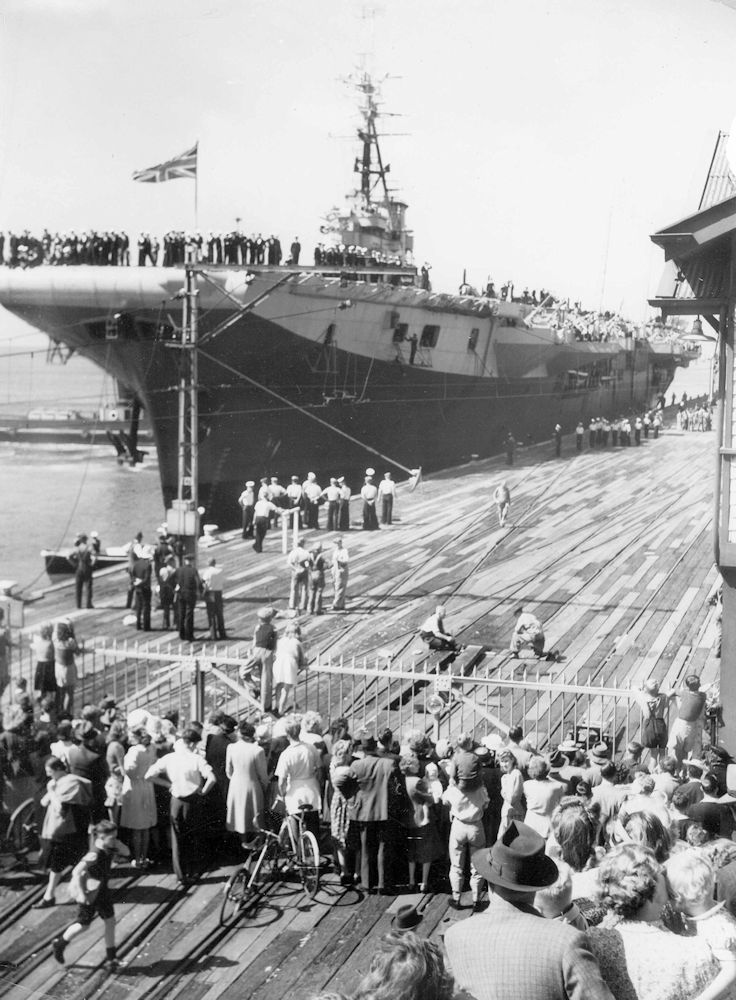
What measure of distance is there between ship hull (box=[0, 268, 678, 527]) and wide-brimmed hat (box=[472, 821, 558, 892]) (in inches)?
222

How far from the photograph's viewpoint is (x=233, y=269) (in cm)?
930

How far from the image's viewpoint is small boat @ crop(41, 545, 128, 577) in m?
9.39

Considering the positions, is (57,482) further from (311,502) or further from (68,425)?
(311,502)

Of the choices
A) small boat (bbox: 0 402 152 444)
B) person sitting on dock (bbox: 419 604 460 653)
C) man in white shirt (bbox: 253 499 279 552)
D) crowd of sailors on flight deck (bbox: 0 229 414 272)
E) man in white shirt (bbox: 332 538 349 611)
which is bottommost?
person sitting on dock (bbox: 419 604 460 653)

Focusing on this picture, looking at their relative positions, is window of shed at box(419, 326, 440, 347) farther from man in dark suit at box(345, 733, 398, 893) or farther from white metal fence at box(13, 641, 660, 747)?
man in dark suit at box(345, 733, 398, 893)

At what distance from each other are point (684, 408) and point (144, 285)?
4936 millimetres

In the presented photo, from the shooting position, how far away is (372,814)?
21.3 feet

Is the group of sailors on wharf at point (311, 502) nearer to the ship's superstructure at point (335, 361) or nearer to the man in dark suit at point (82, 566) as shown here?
the ship's superstructure at point (335, 361)

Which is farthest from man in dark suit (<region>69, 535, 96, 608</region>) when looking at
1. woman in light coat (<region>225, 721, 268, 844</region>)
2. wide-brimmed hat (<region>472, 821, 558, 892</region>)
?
wide-brimmed hat (<region>472, 821, 558, 892</region>)

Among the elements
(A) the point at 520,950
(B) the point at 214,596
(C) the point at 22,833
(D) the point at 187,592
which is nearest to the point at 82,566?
(D) the point at 187,592

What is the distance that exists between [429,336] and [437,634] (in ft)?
9.00

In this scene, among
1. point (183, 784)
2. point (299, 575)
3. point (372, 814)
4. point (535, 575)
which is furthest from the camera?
point (299, 575)

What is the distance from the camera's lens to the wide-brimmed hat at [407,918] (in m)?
6.16

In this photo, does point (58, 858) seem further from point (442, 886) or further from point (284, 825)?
point (442, 886)
